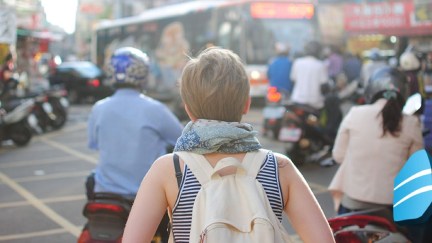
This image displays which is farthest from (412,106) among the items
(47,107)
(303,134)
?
(47,107)

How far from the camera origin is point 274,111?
11.0 m

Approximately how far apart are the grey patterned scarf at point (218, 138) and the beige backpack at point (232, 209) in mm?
64

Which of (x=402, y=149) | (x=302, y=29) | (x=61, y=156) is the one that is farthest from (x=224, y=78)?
(x=302, y=29)

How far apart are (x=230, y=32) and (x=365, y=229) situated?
16564 millimetres

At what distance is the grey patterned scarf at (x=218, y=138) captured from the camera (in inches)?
88.6

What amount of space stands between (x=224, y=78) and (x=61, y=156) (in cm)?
993

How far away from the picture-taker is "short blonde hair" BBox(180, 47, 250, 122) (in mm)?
2256

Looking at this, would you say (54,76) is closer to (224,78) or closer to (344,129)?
(344,129)

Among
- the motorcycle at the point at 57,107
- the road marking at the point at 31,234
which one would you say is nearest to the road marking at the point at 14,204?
the road marking at the point at 31,234

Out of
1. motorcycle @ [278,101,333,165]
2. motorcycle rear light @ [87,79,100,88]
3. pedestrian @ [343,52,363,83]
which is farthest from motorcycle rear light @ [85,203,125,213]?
motorcycle rear light @ [87,79,100,88]

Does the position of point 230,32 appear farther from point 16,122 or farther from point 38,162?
point 38,162

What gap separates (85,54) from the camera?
208 feet

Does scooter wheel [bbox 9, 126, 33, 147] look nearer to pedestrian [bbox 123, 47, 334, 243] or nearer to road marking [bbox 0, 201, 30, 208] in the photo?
road marking [bbox 0, 201, 30, 208]

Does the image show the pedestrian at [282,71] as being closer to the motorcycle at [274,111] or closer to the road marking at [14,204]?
the motorcycle at [274,111]
